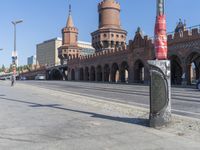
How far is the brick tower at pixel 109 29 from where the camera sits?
7675 centimetres

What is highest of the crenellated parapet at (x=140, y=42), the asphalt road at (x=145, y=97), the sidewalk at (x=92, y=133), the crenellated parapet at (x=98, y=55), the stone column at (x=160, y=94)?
the crenellated parapet at (x=140, y=42)

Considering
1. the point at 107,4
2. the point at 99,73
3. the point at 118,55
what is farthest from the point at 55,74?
the point at 118,55

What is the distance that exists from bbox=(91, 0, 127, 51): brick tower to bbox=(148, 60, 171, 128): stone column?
221ft

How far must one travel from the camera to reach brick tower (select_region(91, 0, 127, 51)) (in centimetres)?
7675

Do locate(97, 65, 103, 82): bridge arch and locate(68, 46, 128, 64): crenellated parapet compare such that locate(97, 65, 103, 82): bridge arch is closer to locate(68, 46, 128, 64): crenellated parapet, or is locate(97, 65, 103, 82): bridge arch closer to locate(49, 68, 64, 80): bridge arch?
locate(68, 46, 128, 64): crenellated parapet

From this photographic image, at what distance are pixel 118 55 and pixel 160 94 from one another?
5246 cm

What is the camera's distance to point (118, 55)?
61.3 meters

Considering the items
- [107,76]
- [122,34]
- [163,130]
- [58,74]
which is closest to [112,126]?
[163,130]

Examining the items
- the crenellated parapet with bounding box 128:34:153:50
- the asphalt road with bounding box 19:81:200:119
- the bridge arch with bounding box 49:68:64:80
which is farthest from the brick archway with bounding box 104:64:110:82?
the asphalt road with bounding box 19:81:200:119

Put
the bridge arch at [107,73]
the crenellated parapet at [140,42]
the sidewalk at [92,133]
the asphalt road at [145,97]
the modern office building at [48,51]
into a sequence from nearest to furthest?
the sidewalk at [92,133]
the asphalt road at [145,97]
the crenellated parapet at [140,42]
the bridge arch at [107,73]
the modern office building at [48,51]

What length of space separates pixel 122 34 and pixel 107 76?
15015mm

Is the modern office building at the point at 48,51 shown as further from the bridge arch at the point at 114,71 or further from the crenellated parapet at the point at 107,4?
the bridge arch at the point at 114,71

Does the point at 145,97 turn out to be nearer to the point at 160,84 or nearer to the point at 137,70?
the point at 160,84

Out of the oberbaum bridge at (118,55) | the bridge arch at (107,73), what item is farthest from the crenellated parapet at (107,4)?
the bridge arch at (107,73)
